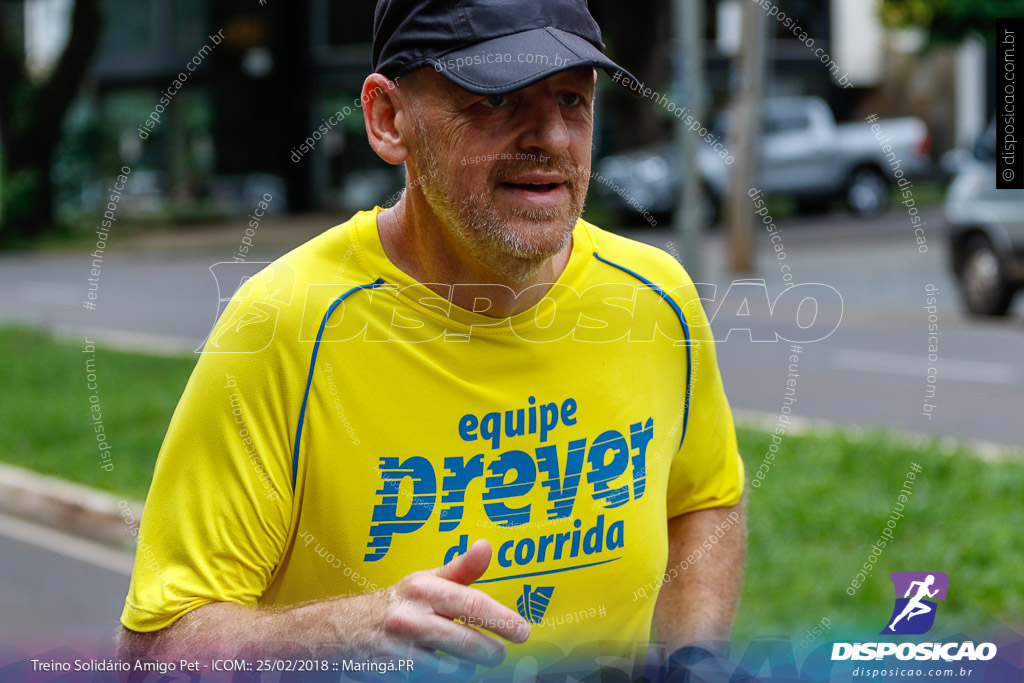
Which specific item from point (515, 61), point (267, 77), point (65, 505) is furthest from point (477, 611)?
point (267, 77)

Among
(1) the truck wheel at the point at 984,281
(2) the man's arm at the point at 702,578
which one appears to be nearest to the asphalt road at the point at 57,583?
(2) the man's arm at the point at 702,578

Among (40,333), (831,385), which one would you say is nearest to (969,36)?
(831,385)

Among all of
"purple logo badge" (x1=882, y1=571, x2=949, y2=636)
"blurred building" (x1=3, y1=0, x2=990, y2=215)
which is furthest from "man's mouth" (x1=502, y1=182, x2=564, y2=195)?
"blurred building" (x1=3, y1=0, x2=990, y2=215)

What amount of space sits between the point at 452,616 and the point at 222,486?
1.09 feet

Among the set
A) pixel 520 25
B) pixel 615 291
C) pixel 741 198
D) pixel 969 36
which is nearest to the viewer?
pixel 520 25

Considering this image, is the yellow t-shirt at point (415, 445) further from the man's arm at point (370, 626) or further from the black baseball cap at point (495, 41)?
the black baseball cap at point (495, 41)

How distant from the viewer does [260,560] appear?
1.46 m

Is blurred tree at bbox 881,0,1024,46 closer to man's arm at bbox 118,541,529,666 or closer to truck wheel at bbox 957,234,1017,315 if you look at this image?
truck wheel at bbox 957,234,1017,315

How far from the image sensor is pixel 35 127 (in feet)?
72.7

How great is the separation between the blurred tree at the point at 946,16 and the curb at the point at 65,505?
57.1 ft

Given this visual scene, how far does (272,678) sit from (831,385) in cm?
814

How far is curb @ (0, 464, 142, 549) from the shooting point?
582cm

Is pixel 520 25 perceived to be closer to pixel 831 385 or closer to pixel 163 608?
pixel 163 608

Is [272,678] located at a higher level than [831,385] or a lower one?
higher
